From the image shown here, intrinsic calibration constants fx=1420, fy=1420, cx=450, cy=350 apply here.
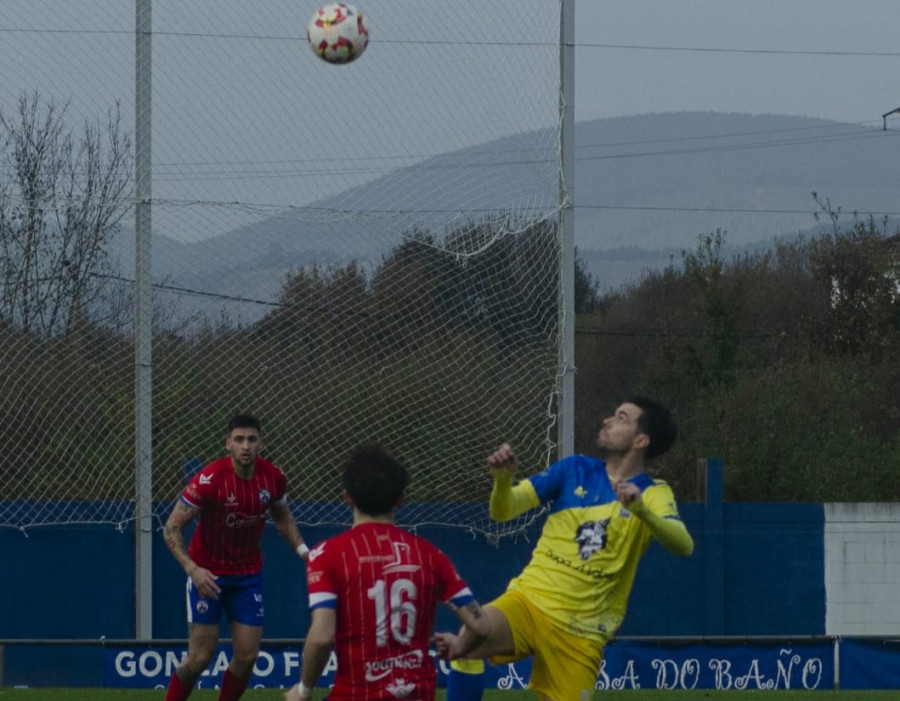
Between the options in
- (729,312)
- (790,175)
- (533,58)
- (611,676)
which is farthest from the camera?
(790,175)

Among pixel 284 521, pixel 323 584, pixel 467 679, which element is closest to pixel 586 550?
pixel 467 679

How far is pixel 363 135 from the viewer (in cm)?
1188

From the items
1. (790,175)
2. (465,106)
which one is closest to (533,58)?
(465,106)

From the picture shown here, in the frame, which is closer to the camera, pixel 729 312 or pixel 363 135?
pixel 363 135

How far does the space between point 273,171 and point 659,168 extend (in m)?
119

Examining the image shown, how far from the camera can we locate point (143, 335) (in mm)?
11352

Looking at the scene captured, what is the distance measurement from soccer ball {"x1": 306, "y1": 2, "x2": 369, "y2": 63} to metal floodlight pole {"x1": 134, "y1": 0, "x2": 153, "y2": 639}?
7.93 feet

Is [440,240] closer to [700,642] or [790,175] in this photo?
[700,642]

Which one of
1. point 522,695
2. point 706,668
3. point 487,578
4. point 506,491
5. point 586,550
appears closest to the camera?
point 506,491

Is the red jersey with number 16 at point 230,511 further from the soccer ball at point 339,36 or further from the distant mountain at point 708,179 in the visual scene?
the distant mountain at point 708,179

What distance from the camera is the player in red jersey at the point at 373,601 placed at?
14.1 ft

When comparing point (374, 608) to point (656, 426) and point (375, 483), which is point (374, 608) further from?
Result: point (656, 426)

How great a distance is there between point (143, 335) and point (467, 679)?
6.45 metres

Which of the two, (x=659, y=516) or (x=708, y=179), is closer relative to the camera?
(x=659, y=516)
